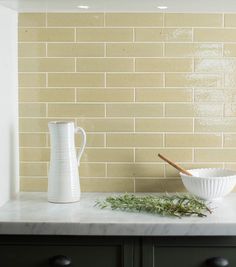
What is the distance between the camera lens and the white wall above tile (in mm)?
2012

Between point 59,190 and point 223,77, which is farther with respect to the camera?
point 223,77

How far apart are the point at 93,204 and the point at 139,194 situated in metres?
0.27

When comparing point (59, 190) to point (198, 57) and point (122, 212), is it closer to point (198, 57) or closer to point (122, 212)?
point (122, 212)

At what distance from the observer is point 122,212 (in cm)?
Answer: 187

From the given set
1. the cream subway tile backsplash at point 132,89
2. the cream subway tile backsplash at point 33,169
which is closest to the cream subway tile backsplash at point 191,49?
the cream subway tile backsplash at point 132,89

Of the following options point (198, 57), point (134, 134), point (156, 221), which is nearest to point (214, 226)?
point (156, 221)

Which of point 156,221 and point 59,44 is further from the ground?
point 59,44

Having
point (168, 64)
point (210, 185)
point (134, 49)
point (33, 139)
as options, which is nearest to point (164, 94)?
point (168, 64)

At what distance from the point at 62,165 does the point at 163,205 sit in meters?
0.44

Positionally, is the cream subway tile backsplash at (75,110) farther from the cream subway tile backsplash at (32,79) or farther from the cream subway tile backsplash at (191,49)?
the cream subway tile backsplash at (191,49)

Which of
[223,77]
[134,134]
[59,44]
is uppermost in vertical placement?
[59,44]

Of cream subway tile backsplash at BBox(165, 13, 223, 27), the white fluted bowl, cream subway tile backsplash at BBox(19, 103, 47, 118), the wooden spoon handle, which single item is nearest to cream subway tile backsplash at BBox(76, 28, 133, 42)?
cream subway tile backsplash at BBox(165, 13, 223, 27)

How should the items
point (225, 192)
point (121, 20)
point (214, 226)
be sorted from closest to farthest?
point (214, 226) < point (225, 192) < point (121, 20)

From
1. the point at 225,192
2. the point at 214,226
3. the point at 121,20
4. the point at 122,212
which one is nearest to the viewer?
the point at 214,226
